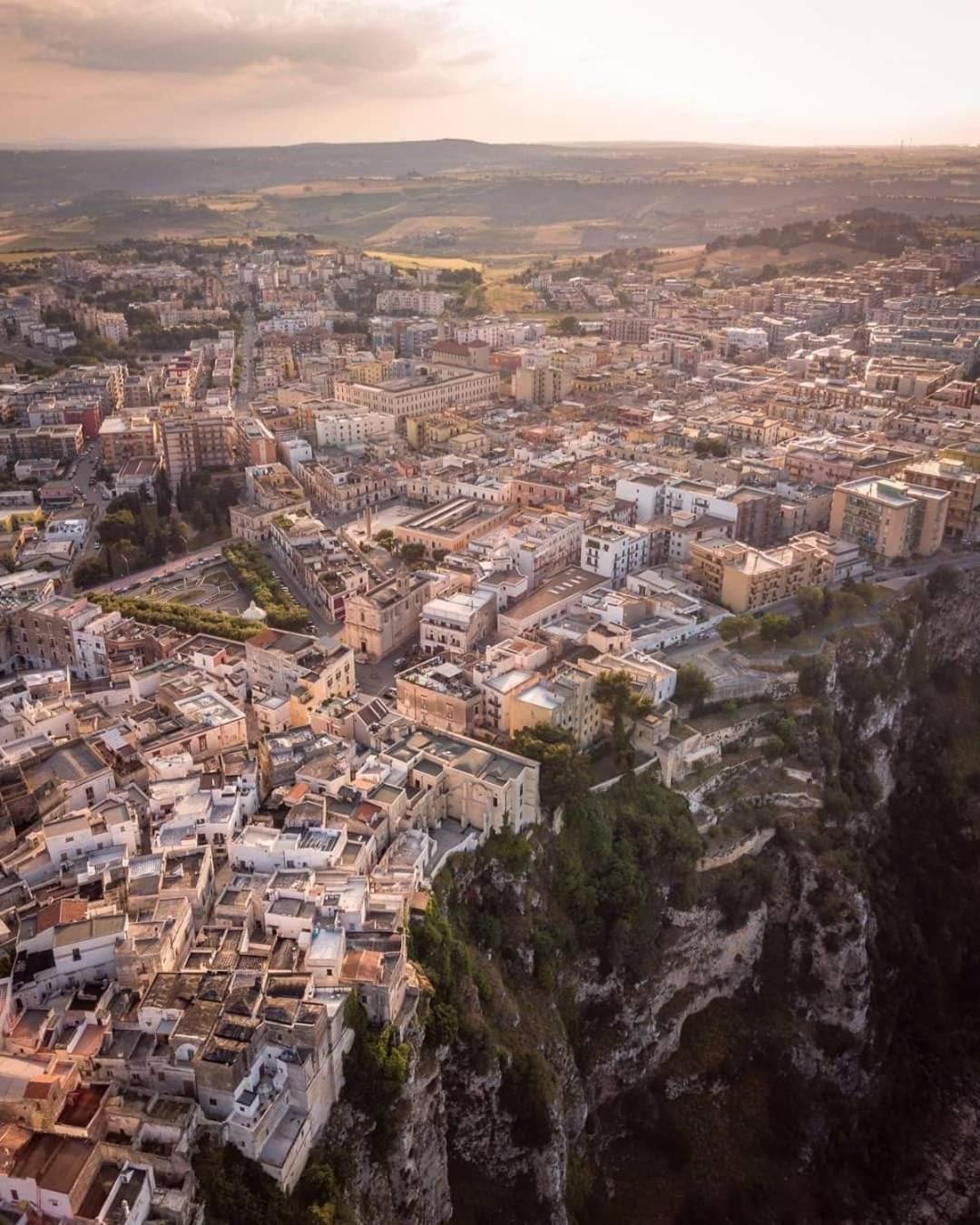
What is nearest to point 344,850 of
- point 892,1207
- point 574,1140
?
point 574,1140

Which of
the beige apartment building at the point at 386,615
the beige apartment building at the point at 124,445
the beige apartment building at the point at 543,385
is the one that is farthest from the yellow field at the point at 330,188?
the beige apartment building at the point at 386,615

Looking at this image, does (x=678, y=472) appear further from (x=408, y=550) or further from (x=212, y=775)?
(x=212, y=775)

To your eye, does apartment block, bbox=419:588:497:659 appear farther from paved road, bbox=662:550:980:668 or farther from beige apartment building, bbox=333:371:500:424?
beige apartment building, bbox=333:371:500:424

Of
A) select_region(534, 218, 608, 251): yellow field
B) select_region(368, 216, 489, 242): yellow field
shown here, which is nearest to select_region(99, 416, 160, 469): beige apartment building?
select_region(534, 218, 608, 251): yellow field

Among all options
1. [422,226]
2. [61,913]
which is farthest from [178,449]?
[422,226]

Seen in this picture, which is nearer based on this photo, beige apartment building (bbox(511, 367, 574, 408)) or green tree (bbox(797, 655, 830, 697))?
green tree (bbox(797, 655, 830, 697))

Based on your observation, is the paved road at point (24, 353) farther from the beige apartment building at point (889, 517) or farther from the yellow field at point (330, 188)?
the yellow field at point (330, 188)
